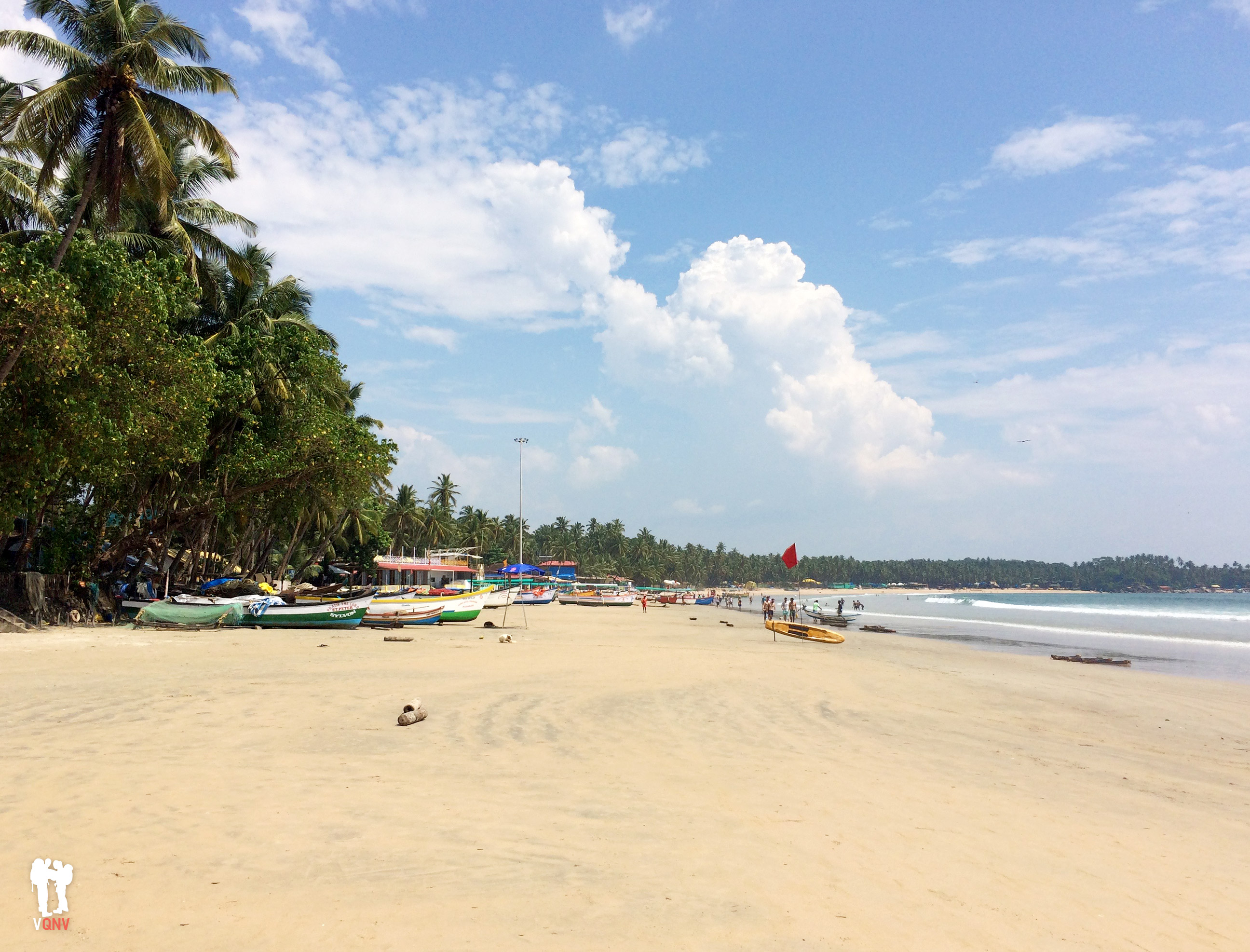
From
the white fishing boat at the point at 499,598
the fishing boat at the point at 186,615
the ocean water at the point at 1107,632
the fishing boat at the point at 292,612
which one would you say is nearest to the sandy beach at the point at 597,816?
the fishing boat at the point at 186,615

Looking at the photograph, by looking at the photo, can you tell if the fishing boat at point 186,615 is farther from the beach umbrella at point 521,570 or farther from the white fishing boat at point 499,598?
the beach umbrella at point 521,570

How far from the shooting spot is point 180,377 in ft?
73.4

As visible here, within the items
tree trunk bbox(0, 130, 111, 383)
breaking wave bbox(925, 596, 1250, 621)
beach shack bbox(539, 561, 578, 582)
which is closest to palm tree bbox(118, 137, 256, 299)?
tree trunk bbox(0, 130, 111, 383)

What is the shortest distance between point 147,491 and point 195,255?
33.1 feet

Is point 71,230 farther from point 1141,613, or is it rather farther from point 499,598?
point 1141,613

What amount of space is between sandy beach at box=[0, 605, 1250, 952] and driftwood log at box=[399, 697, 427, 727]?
0.19m

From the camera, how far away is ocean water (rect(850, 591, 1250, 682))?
102 ft

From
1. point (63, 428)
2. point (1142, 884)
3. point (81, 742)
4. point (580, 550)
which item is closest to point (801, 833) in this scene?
point (1142, 884)

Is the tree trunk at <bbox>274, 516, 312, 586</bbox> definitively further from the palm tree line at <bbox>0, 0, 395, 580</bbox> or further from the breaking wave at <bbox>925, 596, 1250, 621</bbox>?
the breaking wave at <bbox>925, 596, 1250, 621</bbox>

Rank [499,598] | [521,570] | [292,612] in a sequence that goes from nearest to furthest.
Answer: [292,612] < [499,598] < [521,570]

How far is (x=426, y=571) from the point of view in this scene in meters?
64.8

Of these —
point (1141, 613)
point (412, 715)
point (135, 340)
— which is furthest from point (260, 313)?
point (1141, 613)

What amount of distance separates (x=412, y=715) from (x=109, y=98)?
19903 mm

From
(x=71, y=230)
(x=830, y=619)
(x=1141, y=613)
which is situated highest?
(x=71, y=230)
